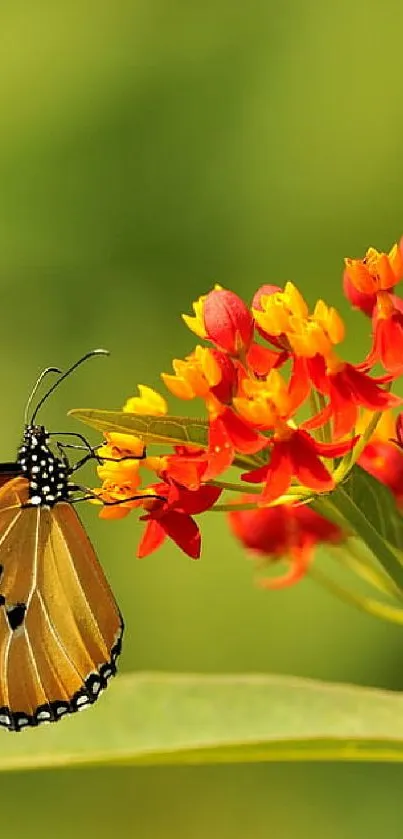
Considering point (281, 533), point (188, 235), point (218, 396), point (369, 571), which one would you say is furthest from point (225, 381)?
point (188, 235)

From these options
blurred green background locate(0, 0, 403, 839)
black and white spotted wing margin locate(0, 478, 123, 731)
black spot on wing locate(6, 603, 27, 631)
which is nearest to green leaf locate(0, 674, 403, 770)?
black and white spotted wing margin locate(0, 478, 123, 731)

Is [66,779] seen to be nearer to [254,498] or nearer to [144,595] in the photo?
[144,595]

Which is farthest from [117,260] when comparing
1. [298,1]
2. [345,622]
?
[345,622]

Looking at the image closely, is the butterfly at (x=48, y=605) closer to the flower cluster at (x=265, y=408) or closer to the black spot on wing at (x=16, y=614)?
the black spot on wing at (x=16, y=614)

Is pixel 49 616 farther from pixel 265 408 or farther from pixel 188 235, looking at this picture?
pixel 188 235

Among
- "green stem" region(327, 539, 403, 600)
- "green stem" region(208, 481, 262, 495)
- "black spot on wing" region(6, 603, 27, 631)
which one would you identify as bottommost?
"black spot on wing" region(6, 603, 27, 631)

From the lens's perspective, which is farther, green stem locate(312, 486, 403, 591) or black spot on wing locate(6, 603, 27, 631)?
black spot on wing locate(6, 603, 27, 631)

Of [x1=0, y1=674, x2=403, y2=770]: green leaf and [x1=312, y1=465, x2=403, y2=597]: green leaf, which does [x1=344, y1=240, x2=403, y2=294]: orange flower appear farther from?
[x1=0, y1=674, x2=403, y2=770]: green leaf
